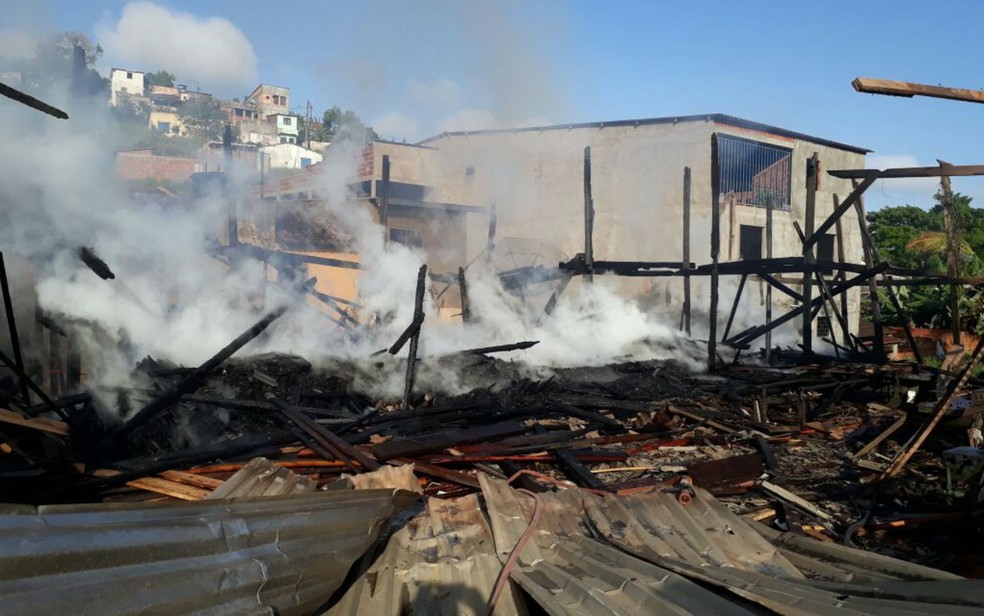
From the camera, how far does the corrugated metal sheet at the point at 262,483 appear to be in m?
4.88

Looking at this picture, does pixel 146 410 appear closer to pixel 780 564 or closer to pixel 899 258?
pixel 780 564

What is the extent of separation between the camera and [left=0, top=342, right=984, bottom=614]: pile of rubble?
125 inches

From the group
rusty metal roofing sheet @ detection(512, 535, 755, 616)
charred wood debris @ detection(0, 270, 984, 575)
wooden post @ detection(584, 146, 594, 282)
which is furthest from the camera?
wooden post @ detection(584, 146, 594, 282)

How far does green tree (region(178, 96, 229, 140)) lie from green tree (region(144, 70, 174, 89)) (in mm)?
8220

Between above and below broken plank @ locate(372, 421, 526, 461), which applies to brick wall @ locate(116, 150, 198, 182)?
above

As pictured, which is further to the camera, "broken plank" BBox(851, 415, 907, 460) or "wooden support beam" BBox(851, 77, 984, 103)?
"broken plank" BBox(851, 415, 907, 460)

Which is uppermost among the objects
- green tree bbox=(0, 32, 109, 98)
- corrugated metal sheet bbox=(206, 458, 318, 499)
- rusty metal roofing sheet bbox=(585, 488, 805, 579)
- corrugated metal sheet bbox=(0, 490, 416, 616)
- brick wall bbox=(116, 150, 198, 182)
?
brick wall bbox=(116, 150, 198, 182)

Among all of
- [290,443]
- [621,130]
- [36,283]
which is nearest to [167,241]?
[36,283]

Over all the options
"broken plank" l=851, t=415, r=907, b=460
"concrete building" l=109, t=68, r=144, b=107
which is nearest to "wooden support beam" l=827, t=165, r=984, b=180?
"broken plank" l=851, t=415, r=907, b=460

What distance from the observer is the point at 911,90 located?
12.7 ft

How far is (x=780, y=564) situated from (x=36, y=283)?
9.11 m

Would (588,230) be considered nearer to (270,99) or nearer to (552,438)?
(552,438)

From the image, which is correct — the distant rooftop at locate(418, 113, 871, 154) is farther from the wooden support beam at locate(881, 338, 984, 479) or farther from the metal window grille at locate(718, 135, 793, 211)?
the wooden support beam at locate(881, 338, 984, 479)

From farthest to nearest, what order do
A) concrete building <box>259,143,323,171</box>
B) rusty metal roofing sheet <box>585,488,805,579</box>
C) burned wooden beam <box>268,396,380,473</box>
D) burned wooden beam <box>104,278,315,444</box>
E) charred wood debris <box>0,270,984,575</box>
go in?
concrete building <box>259,143,323,171</box> → burned wooden beam <box>104,278,315,444</box> → burned wooden beam <box>268,396,380,473</box> → charred wood debris <box>0,270,984,575</box> → rusty metal roofing sheet <box>585,488,805,579</box>
